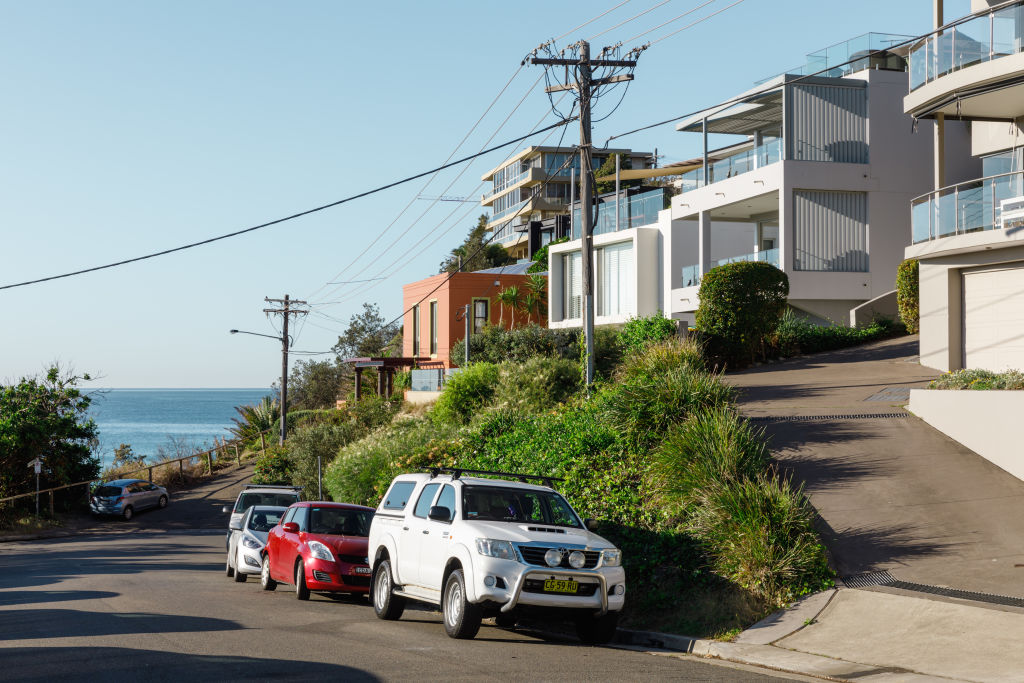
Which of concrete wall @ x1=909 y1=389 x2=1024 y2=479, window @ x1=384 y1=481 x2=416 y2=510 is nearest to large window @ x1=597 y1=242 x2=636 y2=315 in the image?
concrete wall @ x1=909 y1=389 x2=1024 y2=479

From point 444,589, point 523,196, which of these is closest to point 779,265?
point 444,589

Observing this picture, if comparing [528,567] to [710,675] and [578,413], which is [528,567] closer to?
[710,675]

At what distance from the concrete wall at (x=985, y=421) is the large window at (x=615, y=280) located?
2419 cm

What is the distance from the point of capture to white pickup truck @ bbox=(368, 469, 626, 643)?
10438 millimetres

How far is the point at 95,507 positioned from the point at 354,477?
1817 centimetres

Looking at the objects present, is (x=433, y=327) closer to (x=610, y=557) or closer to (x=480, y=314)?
(x=480, y=314)

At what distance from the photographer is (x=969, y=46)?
23297 millimetres

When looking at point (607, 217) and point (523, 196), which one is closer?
point (607, 217)

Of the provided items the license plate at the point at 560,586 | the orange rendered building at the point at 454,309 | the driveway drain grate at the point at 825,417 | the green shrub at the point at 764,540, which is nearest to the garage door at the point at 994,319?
the driveway drain grate at the point at 825,417

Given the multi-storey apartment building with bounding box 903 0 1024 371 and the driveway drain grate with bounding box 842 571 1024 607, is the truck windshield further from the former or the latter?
the multi-storey apartment building with bounding box 903 0 1024 371

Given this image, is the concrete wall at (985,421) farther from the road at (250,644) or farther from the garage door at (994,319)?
the road at (250,644)

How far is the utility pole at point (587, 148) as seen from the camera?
20.6m

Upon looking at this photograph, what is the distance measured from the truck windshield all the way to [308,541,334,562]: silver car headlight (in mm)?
4026

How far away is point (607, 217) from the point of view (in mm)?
43562
